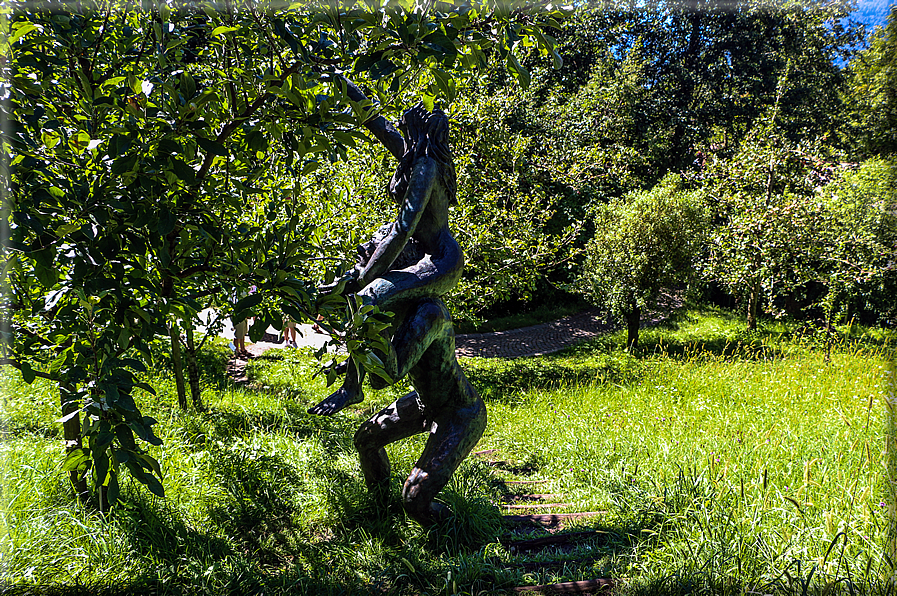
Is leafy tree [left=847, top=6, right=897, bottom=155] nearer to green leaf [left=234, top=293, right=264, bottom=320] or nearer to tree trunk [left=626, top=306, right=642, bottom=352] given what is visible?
green leaf [left=234, top=293, right=264, bottom=320]

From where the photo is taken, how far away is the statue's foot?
275cm

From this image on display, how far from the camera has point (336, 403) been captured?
278 centimetres

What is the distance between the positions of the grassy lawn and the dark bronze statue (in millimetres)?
439

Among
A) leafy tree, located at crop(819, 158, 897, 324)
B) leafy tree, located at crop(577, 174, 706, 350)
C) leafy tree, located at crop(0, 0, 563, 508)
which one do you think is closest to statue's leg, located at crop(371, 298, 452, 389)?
leafy tree, located at crop(0, 0, 563, 508)

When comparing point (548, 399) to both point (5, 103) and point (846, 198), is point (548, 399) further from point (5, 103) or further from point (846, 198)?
point (846, 198)

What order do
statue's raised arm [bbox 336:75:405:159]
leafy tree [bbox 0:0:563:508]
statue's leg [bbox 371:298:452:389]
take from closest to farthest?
leafy tree [bbox 0:0:563:508] < statue's leg [bbox 371:298:452:389] < statue's raised arm [bbox 336:75:405:159]

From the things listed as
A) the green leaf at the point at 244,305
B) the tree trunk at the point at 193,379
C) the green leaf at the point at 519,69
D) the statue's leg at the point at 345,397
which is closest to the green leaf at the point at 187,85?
the green leaf at the point at 244,305

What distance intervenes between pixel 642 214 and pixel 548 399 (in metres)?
5.52

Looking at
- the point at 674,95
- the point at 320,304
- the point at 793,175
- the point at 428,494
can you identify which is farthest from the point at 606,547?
the point at 674,95

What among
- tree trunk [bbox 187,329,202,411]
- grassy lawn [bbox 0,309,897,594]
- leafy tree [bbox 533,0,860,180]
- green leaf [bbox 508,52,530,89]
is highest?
leafy tree [bbox 533,0,860,180]

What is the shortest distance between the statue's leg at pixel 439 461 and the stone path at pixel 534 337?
24.2 ft

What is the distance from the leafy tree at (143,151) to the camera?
1765mm

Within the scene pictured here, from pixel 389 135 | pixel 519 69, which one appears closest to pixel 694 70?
pixel 389 135

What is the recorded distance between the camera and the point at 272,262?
214cm
